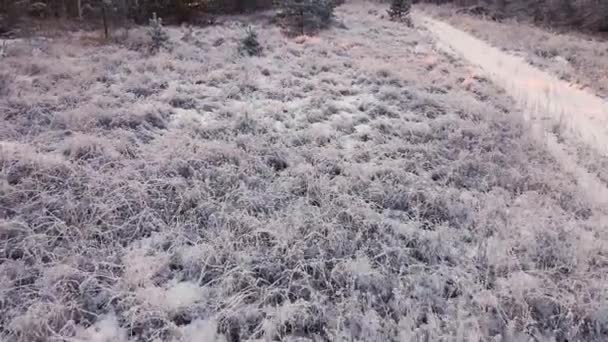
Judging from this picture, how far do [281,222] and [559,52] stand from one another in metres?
17.0

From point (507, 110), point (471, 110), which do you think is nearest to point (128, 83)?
point (471, 110)

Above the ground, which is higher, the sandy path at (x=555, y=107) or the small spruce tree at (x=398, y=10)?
the small spruce tree at (x=398, y=10)

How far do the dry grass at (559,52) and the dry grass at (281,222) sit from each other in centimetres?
599

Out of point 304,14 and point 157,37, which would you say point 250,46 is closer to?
point 157,37

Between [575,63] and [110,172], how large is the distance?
54.0 feet

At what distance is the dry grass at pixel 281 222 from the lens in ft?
12.1

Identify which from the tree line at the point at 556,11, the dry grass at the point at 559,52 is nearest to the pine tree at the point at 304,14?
the dry grass at the point at 559,52

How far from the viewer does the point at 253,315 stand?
372cm

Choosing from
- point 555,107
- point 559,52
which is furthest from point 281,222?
point 559,52

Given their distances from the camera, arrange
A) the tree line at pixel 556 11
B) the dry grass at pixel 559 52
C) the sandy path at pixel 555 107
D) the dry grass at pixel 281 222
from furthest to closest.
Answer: the tree line at pixel 556 11 < the dry grass at pixel 559 52 < the sandy path at pixel 555 107 < the dry grass at pixel 281 222

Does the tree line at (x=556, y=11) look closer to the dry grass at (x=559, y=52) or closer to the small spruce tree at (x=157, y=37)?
the dry grass at (x=559, y=52)

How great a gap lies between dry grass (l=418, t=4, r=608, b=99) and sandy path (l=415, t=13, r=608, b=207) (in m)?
0.43

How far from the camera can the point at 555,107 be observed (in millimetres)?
10391

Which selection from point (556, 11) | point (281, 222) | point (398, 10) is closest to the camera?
point (281, 222)
